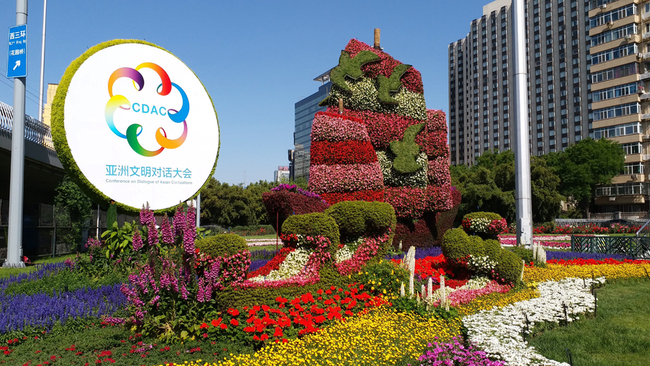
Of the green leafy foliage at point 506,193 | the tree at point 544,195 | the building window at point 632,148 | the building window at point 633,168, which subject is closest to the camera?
the green leafy foliage at point 506,193

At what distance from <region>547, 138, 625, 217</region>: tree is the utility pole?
4726 centimetres

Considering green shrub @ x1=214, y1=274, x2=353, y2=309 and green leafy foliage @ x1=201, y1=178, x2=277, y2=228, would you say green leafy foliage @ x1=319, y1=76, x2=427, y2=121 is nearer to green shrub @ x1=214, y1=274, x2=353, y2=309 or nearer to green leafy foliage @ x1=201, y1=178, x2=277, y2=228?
green shrub @ x1=214, y1=274, x2=353, y2=309

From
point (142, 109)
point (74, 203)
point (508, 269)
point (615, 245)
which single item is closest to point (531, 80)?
point (615, 245)

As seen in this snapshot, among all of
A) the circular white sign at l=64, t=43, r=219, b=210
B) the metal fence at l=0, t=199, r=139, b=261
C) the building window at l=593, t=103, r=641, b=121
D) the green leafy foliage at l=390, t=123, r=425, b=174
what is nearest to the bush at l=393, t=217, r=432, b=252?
the green leafy foliage at l=390, t=123, r=425, b=174

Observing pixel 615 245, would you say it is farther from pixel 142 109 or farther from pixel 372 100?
pixel 142 109

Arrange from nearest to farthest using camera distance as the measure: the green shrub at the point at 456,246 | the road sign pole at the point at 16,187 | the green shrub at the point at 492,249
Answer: the green shrub at the point at 492,249 → the green shrub at the point at 456,246 → the road sign pole at the point at 16,187

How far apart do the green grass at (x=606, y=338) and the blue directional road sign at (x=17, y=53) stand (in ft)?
57.0

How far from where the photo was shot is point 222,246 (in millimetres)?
6559

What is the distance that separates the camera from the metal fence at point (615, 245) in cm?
1573

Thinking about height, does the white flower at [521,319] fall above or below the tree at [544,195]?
below

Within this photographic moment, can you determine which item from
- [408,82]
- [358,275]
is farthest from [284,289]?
[408,82]

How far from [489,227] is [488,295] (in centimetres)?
251

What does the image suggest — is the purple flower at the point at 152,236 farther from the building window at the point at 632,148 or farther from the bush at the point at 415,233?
the building window at the point at 632,148

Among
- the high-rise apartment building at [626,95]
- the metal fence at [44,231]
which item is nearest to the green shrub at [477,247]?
the metal fence at [44,231]
